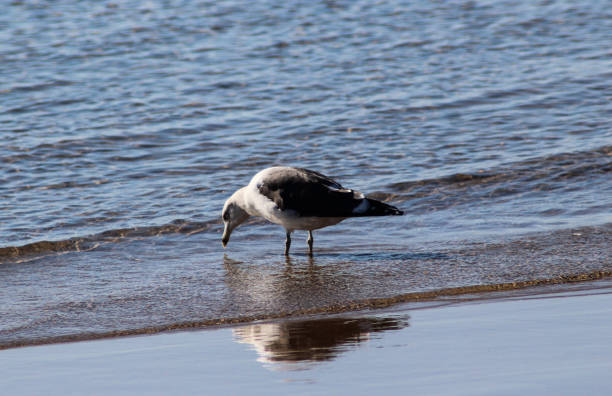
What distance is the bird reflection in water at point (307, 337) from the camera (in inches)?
201

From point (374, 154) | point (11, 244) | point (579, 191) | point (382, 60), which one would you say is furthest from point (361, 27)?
point (11, 244)

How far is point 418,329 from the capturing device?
5566mm

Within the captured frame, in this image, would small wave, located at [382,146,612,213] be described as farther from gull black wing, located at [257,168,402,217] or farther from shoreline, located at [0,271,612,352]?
shoreline, located at [0,271,612,352]

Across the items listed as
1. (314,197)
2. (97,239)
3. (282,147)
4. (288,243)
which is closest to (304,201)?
(314,197)

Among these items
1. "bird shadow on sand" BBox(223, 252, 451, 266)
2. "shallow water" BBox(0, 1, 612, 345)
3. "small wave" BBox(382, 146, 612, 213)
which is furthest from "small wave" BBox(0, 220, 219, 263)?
"small wave" BBox(382, 146, 612, 213)

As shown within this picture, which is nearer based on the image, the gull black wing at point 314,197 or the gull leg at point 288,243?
the gull black wing at point 314,197

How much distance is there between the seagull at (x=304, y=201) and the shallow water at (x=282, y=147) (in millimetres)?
336

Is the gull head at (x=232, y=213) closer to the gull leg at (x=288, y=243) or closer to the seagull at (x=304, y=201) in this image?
the seagull at (x=304, y=201)

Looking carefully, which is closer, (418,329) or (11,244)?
(418,329)

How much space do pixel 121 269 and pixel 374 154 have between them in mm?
4375

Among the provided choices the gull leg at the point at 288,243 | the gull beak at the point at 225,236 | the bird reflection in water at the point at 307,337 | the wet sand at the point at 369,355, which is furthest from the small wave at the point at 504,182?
the bird reflection in water at the point at 307,337

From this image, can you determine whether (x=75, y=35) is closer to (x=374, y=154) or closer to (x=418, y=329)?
(x=374, y=154)

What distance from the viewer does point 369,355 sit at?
5074mm

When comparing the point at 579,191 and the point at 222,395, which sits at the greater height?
the point at 222,395
